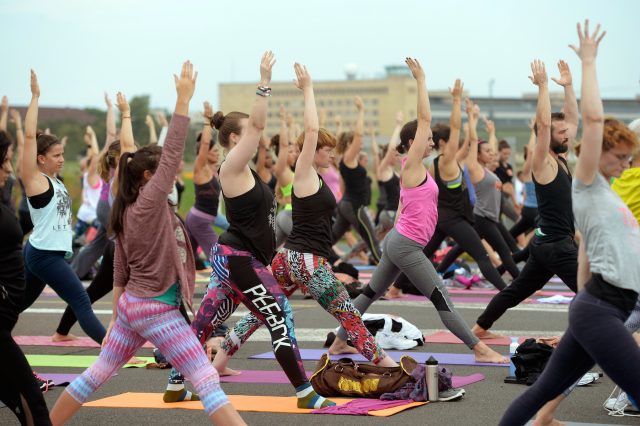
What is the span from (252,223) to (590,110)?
282cm

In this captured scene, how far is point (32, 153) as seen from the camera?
7.93 meters

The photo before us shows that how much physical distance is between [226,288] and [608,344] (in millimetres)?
3222

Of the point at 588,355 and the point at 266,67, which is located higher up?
the point at 266,67

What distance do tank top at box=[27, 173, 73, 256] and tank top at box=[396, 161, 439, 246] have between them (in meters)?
2.99

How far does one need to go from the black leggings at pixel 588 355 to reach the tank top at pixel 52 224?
490 cm

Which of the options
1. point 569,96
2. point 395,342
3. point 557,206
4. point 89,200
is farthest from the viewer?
point 89,200

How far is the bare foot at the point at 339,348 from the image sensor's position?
9.26 m

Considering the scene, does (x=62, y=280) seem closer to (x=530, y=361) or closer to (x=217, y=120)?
(x=217, y=120)

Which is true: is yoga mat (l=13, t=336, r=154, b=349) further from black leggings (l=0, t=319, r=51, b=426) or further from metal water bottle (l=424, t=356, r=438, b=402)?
black leggings (l=0, t=319, r=51, b=426)

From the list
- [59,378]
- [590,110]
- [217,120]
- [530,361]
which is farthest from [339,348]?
[590,110]

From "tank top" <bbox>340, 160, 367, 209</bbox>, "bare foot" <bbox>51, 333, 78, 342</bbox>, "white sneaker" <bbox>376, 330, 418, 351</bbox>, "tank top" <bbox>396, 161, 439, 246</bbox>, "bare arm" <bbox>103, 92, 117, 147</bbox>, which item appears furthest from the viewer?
"tank top" <bbox>340, 160, 367, 209</bbox>

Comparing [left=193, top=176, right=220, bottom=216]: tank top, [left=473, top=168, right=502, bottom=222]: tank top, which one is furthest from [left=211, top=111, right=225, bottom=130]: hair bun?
[left=473, top=168, right=502, bottom=222]: tank top

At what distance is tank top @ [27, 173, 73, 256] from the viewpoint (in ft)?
29.1

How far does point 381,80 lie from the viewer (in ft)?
332
